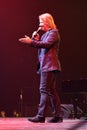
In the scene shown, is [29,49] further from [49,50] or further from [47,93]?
[47,93]

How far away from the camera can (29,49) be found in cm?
943

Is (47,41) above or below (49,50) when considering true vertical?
above

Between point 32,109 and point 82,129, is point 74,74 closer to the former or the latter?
point 32,109

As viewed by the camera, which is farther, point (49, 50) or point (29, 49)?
point (29, 49)

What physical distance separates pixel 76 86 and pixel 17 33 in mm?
2438

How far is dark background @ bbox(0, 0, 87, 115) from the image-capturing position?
9.20 m

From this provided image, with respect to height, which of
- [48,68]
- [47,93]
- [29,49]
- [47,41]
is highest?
[29,49]

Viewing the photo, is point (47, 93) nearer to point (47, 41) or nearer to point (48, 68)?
point (48, 68)

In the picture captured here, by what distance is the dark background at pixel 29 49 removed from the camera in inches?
362

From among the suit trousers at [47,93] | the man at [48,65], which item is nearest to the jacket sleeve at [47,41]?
the man at [48,65]

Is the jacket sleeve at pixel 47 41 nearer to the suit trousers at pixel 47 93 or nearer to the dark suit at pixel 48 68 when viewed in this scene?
the dark suit at pixel 48 68

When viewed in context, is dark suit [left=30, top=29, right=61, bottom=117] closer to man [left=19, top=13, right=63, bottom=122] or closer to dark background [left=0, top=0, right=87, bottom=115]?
man [left=19, top=13, right=63, bottom=122]

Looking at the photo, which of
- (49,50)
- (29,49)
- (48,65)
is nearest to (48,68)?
(48,65)

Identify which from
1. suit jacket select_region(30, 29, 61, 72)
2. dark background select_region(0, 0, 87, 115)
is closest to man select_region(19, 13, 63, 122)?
suit jacket select_region(30, 29, 61, 72)
